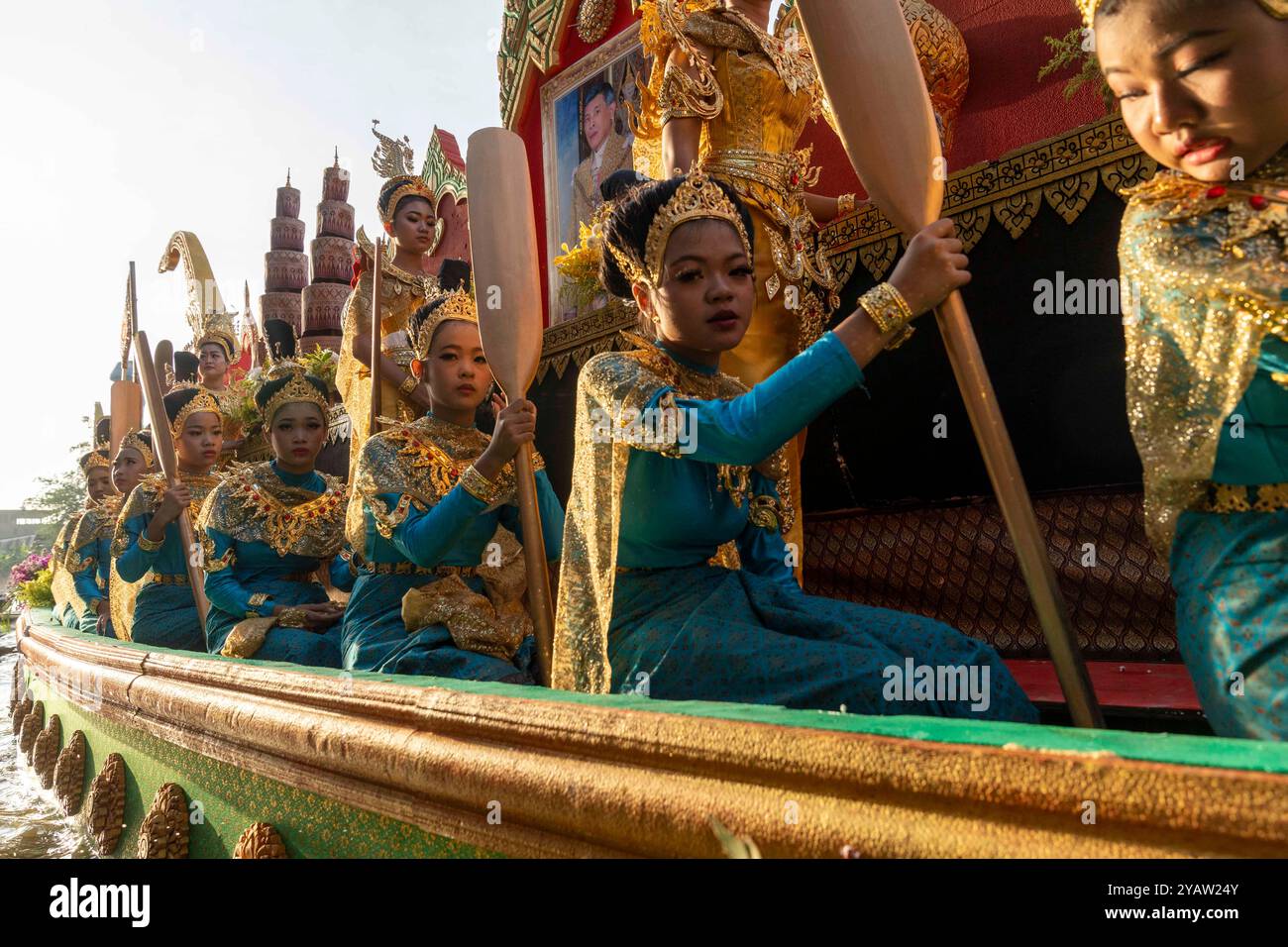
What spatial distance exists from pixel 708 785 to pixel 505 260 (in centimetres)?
166

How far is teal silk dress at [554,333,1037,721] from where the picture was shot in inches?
52.5

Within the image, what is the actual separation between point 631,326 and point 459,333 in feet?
4.85

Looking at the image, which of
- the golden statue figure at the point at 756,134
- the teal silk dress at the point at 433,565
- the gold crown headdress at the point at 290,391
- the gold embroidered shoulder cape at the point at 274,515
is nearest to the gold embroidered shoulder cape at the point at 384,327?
the gold crown headdress at the point at 290,391

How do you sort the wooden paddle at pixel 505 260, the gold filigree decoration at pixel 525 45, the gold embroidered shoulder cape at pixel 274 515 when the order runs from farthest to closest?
the gold filigree decoration at pixel 525 45 → the gold embroidered shoulder cape at pixel 274 515 → the wooden paddle at pixel 505 260

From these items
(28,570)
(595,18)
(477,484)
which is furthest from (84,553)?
(28,570)

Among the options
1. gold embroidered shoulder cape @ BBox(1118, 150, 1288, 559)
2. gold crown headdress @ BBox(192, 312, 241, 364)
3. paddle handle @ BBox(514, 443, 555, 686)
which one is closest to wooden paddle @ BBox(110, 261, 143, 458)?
gold crown headdress @ BBox(192, 312, 241, 364)

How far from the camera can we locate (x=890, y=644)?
146cm

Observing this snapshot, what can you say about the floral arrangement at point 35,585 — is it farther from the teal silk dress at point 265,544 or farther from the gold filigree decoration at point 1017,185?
the gold filigree decoration at point 1017,185

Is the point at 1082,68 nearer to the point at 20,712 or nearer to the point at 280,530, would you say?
the point at 280,530

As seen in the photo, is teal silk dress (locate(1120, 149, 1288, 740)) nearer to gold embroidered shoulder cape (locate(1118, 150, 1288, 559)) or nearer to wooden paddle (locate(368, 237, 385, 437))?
gold embroidered shoulder cape (locate(1118, 150, 1288, 559))

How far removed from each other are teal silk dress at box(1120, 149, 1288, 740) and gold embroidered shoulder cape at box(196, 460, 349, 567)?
3.01 meters

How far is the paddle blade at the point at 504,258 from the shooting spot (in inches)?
87.3

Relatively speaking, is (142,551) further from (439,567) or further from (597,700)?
(597,700)

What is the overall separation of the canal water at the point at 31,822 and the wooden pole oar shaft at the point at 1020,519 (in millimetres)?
2743
